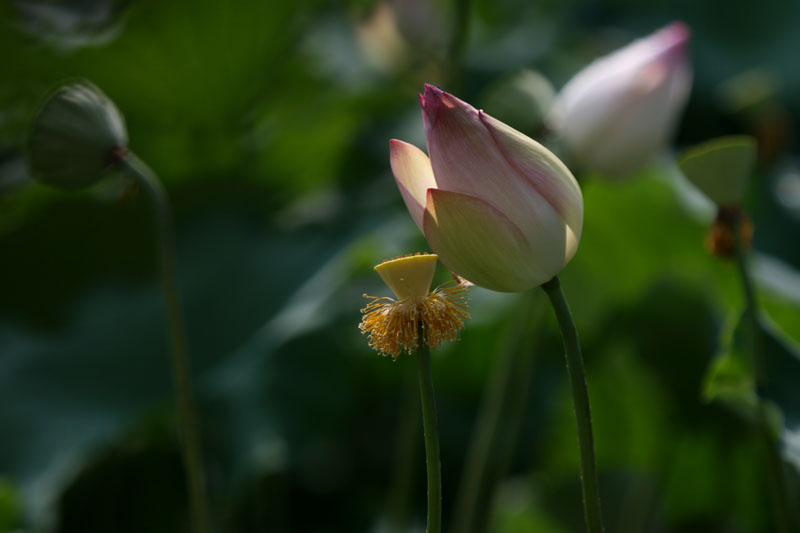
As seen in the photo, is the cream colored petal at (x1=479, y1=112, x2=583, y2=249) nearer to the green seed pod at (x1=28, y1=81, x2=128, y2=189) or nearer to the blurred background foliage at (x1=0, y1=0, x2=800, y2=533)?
the green seed pod at (x1=28, y1=81, x2=128, y2=189)

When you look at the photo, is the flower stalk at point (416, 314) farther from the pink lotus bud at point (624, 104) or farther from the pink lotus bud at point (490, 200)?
the pink lotus bud at point (624, 104)

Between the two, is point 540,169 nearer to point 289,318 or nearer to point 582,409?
point 582,409

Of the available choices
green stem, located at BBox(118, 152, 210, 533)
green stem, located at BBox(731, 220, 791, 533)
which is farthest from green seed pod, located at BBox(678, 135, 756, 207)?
green stem, located at BBox(118, 152, 210, 533)

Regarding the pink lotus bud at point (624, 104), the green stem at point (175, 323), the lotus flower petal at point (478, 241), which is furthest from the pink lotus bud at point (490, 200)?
the pink lotus bud at point (624, 104)

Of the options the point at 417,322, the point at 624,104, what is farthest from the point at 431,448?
the point at 624,104

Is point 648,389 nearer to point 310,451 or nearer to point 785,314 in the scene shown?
point 785,314

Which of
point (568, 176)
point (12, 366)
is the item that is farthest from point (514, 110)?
point (12, 366)
